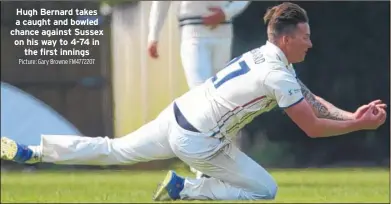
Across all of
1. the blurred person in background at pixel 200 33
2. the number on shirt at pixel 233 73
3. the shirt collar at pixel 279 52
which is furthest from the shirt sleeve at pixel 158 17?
the shirt collar at pixel 279 52

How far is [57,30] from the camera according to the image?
27.2 ft

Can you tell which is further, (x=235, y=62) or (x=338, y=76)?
(x=338, y=76)

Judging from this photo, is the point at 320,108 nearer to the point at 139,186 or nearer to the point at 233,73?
the point at 233,73

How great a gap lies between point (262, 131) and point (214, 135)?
3.85m

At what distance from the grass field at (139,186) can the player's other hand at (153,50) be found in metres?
1.10

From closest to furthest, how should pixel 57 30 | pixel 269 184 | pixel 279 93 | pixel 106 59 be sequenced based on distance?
pixel 279 93 → pixel 269 184 → pixel 57 30 → pixel 106 59

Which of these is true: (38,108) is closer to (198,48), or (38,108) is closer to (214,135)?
(198,48)

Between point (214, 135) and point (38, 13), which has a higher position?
point (38, 13)

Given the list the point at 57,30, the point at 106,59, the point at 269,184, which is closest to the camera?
the point at 269,184

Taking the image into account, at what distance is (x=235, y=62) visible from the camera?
542cm

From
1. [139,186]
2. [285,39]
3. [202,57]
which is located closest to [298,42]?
[285,39]

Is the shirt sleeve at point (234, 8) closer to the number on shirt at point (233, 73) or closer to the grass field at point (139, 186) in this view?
the grass field at point (139, 186)

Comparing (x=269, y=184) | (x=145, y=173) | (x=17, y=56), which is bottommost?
(x=145, y=173)

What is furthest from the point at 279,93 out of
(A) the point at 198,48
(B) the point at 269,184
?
(A) the point at 198,48
